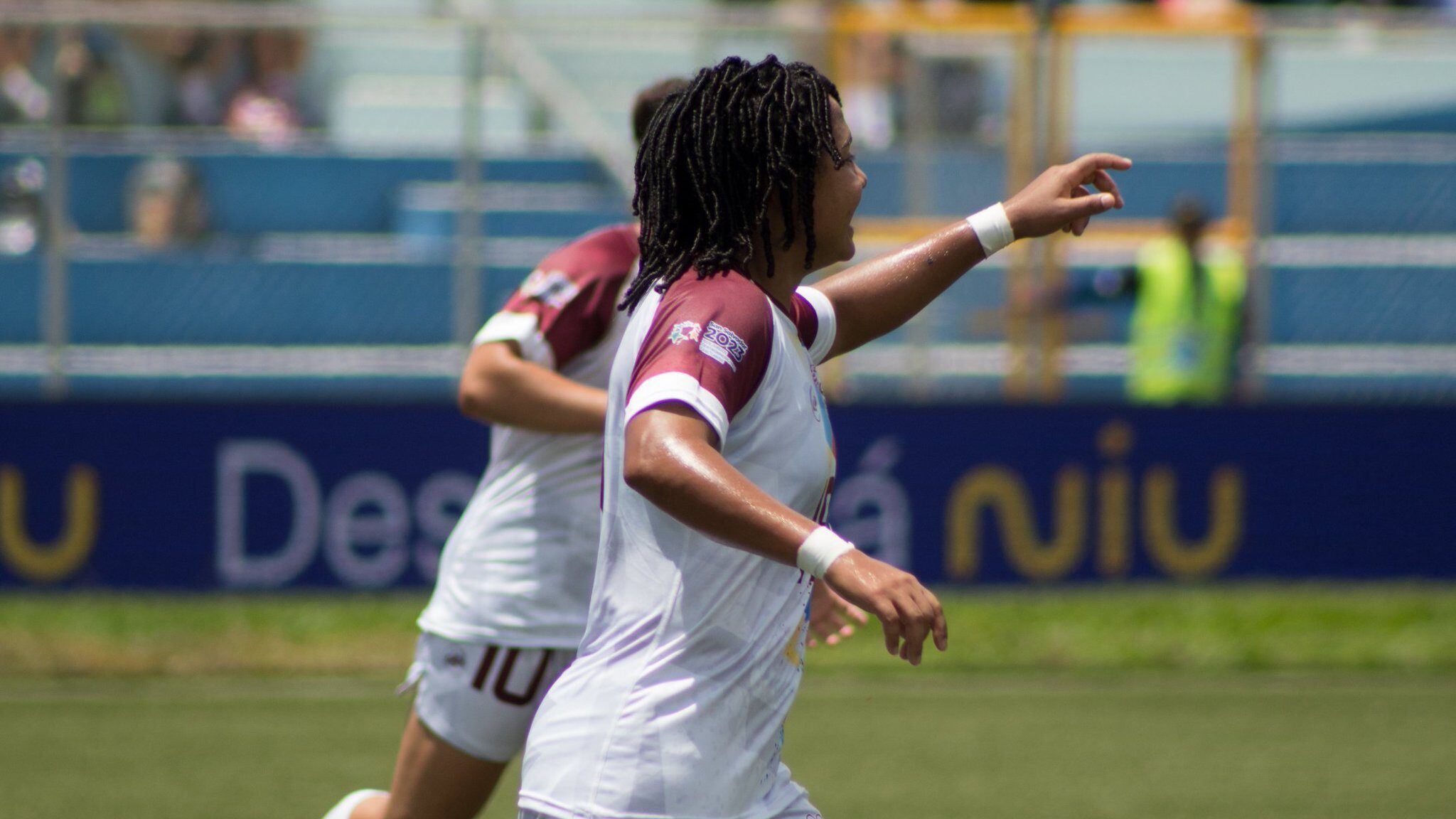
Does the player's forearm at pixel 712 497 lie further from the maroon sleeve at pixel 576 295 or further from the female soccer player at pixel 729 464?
the maroon sleeve at pixel 576 295

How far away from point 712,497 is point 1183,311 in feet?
30.9

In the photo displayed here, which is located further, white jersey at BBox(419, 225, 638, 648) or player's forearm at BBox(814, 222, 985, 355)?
white jersey at BBox(419, 225, 638, 648)

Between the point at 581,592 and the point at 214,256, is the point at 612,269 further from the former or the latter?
the point at 214,256

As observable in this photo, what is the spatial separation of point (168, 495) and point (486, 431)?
1746 millimetres

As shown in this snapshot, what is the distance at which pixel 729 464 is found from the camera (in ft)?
9.23

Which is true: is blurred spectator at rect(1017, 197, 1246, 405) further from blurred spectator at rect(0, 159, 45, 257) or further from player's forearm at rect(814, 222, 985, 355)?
player's forearm at rect(814, 222, 985, 355)

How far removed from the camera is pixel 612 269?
4488mm

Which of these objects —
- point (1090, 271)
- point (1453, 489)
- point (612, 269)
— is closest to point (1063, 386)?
point (1090, 271)

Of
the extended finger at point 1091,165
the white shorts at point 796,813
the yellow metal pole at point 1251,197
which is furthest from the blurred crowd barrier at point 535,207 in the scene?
the white shorts at point 796,813

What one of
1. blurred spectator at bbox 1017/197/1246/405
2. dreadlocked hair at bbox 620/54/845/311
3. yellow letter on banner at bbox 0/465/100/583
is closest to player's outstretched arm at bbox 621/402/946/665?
dreadlocked hair at bbox 620/54/845/311

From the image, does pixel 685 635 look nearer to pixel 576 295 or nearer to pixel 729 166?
pixel 729 166

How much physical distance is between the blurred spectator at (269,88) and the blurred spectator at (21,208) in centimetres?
117

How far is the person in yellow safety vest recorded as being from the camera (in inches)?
450

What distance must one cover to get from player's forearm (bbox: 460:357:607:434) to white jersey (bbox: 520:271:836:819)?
1.19 m
